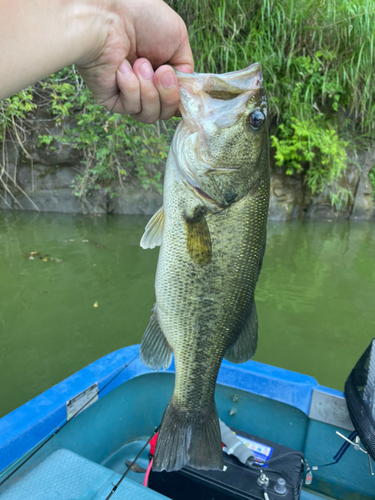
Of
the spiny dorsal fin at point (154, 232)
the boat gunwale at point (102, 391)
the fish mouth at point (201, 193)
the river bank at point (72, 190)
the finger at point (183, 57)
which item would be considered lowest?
the river bank at point (72, 190)

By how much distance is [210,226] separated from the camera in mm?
1167

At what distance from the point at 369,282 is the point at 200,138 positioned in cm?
489

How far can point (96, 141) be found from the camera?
710cm

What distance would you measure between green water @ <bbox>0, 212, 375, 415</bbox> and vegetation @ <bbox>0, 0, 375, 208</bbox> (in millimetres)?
1840

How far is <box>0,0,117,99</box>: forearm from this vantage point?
29.3 inches

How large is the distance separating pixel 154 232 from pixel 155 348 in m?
0.43

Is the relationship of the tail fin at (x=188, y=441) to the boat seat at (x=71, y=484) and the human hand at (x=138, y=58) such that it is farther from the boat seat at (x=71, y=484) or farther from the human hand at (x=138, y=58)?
the human hand at (x=138, y=58)

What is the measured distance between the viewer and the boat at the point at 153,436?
140 centimetres

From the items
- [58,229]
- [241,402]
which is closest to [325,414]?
[241,402]

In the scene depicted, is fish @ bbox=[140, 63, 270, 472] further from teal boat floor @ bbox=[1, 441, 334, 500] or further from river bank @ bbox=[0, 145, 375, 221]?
river bank @ bbox=[0, 145, 375, 221]

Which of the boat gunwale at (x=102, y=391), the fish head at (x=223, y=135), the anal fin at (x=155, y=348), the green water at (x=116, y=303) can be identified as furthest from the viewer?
the green water at (x=116, y=303)

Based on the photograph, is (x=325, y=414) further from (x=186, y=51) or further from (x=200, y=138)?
(x=186, y=51)

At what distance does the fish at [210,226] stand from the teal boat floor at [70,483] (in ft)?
0.88

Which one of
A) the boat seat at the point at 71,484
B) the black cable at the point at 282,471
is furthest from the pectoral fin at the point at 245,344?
the black cable at the point at 282,471
